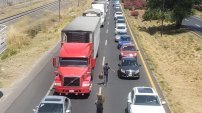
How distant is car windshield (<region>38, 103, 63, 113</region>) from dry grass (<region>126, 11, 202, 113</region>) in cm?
835

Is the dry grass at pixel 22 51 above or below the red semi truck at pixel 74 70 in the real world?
below

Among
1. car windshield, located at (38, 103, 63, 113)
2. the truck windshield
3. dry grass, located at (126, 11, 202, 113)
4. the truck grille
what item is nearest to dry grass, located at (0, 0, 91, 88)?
the truck windshield

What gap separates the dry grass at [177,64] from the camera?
3004 centimetres

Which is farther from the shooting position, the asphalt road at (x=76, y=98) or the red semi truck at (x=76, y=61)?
the red semi truck at (x=76, y=61)

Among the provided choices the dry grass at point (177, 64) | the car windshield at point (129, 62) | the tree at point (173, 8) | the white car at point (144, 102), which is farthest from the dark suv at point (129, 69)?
the tree at point (173, 8)

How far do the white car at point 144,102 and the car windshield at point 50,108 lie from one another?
14.2ft

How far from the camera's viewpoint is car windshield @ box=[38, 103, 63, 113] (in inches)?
858

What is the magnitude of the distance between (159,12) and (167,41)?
10917 mm

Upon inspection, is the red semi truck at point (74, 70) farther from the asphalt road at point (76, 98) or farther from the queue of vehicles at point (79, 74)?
the asphalt road at point (76, 98)

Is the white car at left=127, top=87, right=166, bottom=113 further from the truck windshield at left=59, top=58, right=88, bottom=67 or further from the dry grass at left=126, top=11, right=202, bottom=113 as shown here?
the truck windshield at left=59, top=58, right=88, bottom=67

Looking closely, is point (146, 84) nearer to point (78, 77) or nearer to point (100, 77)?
point (100, 77)

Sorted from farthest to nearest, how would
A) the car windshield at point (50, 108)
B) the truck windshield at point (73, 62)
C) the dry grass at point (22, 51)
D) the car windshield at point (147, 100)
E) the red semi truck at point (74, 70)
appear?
the dry grass at point (22, 51)
the truck windshield at point (73, 62)
the red semi truck at point (74, 70)
the car windshield at point (147, 100)
the car windshield at point (50, 108)

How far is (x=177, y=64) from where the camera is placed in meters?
44.0

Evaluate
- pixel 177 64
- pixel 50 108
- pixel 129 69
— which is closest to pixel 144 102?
pixel 50 108
